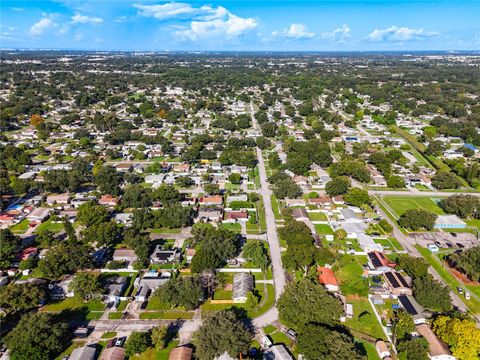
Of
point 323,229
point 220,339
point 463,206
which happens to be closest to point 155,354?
point 220,339

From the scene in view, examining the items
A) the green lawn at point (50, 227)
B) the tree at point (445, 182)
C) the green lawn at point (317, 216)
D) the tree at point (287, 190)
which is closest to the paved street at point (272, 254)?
the tree at point (287, 190)

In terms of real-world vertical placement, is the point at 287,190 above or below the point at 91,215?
below

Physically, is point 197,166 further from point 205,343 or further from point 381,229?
point 205,343

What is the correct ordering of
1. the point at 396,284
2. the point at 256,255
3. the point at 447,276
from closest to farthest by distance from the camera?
the point at 396,284, the point at 256,255, the point at 447,276

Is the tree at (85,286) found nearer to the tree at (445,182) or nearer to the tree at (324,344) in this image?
the tree at (324,344)

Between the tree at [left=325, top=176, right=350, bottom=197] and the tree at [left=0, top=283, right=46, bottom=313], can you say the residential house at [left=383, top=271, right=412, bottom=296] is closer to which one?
the tree at [left=325, top=176, right=350, bottom=197]

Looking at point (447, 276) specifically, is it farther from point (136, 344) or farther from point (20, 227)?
point (20, 227)
